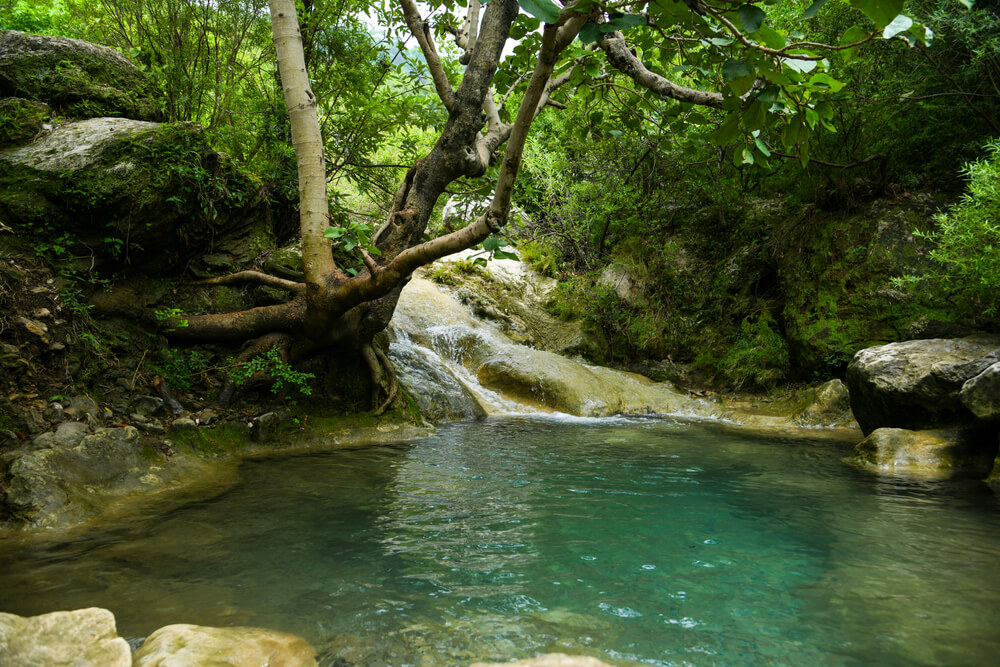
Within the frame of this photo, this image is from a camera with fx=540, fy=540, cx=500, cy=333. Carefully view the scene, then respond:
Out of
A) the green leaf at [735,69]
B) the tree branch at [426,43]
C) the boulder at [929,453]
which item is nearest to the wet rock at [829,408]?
the boulder at [929,453]

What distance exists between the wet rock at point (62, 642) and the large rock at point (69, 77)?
213 inches

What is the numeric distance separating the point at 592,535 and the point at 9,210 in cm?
526

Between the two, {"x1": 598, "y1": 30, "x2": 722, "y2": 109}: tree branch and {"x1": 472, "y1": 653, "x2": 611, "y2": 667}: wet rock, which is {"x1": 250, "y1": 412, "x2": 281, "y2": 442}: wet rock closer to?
{"x1": 472, "y1": 653, "x2": 611, "y2": 667}: wet rock

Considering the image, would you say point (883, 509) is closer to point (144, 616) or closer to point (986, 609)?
point (986, 609)

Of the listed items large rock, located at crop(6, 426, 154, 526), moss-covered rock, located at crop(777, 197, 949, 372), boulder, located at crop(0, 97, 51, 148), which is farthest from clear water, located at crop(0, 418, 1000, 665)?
moss-covered rock, located at crop(777, 197, 949, 372)

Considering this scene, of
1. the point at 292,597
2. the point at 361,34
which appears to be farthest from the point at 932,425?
the point at 361,34

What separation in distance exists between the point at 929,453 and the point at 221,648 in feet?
20.4

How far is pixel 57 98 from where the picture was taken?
17.5 feet

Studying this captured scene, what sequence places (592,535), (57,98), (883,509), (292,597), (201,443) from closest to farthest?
(292,597), (592,535), (883,509), (201,443), (57,98)

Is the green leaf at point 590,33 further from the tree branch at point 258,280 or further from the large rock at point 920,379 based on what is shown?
the large rock at point 920,379

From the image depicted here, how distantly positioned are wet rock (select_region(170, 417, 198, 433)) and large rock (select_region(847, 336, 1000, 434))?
22.7ft

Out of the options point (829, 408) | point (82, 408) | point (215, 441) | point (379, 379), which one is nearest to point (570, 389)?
point (379, 379)

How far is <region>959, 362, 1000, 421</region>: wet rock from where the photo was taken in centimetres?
476

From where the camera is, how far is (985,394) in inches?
189
